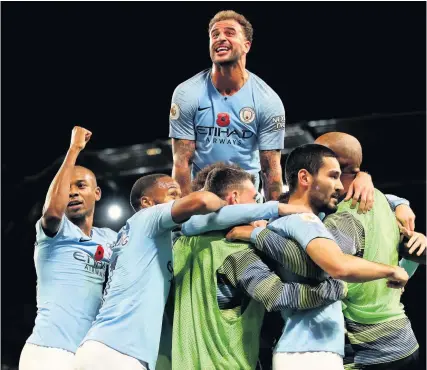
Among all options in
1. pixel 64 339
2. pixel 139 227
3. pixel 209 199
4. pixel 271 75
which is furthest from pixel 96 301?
pixel 271 75

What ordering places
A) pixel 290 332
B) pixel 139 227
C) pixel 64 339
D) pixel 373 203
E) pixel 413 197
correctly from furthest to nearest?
pixel 413 197
pixel 64 339
pixel 373 203
pixel 139 227
pixel 290 332

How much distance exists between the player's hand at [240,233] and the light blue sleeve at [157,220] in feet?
0.75

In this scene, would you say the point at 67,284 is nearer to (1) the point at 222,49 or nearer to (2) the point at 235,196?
(2) the point at 235,196

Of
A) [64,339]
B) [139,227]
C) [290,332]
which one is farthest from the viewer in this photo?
[64,339]

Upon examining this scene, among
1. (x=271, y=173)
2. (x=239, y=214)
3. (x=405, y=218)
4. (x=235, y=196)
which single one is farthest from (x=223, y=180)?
Answer: (x=271, y=173)

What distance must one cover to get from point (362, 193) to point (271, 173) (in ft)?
3.02

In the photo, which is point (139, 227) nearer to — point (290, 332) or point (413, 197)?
point (290, 332)

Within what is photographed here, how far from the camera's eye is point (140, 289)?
3500 mm

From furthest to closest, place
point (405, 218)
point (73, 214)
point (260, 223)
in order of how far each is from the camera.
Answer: point (73, 214) → point (405, 218) → point (260, 223)

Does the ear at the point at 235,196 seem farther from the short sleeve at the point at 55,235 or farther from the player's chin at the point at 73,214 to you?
the player's chin at the point at 73,214

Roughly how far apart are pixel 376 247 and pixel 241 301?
0.64 m

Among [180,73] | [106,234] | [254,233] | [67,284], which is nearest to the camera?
[254,233]

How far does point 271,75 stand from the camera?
8.10 m

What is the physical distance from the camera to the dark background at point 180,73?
7.84 meters
